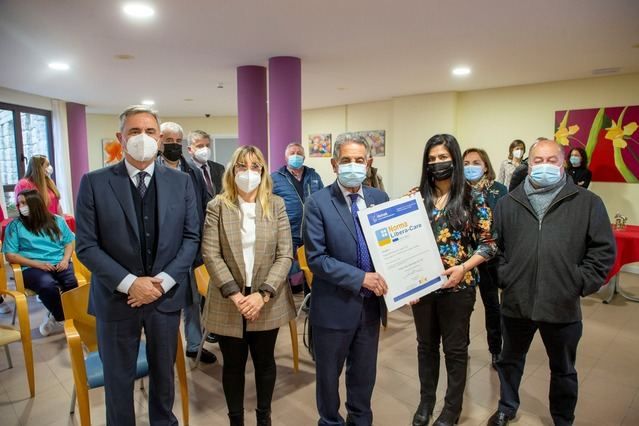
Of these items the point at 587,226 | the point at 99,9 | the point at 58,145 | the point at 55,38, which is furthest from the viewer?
the point at 58,145

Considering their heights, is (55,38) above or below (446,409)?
above

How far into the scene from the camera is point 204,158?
3.45 metres

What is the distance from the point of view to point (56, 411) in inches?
105

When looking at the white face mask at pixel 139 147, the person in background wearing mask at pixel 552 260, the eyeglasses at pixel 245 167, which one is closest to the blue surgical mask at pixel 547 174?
the person in background wearing mask at pixel 552 260

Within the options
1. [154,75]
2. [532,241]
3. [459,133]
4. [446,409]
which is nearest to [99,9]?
[154,75]

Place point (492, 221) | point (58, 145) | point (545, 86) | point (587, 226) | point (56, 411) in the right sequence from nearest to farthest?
point (587, 226) < point (492, 221) < point (56, 411) < point (545, 86) < point (58, 145)

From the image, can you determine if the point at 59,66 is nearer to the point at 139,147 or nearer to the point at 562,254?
the point at 139,147

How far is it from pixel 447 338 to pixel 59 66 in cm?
636

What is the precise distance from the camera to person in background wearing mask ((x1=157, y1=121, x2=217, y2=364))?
3.00 m

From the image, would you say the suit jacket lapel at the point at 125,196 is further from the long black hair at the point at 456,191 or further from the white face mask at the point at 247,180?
the long black hair at the point at 456,191

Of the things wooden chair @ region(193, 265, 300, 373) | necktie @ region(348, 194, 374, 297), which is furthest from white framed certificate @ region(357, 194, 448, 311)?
wooden chair @ region(193, 265, 300, 373)

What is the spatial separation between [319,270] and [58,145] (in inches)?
371

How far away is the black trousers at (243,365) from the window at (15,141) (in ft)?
25.3

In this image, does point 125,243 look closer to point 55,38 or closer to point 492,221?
point 492,221
